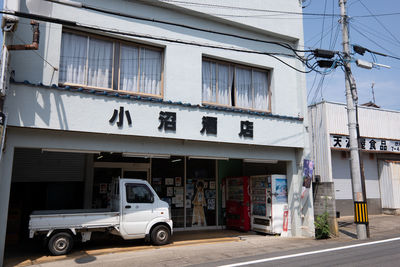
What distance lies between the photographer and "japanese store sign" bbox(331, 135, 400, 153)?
17.8 metres

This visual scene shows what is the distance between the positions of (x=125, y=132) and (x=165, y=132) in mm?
1295

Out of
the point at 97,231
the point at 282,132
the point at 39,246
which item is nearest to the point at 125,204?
the point at 97,231

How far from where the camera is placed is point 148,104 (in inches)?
407

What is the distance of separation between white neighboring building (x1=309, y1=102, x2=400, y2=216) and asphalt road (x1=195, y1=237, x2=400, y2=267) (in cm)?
744

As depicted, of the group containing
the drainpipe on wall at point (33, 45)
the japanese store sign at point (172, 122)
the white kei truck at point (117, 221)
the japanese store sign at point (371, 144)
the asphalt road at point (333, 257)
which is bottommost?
the asphalt road at point (333, 257)

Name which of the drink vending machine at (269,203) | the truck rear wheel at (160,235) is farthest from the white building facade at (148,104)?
the truck rear wheel at (160,235)

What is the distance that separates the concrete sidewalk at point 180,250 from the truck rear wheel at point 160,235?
0.90 ft

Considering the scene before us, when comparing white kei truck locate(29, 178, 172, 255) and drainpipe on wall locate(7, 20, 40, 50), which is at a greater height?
drainpipe on wall locate(7, 20, 40, 50)

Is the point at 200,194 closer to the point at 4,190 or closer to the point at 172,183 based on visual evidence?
the point at 172,183

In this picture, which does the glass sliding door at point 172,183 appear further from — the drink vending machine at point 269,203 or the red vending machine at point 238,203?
the drink vending machine at point 269,203

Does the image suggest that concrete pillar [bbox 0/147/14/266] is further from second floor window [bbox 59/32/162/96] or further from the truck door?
the truck door

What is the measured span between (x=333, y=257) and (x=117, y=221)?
6424 millimetres

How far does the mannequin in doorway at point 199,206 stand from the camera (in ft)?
48.5

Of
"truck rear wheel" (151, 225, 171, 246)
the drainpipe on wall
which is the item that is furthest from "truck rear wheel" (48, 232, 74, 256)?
the drainpipe on wall
